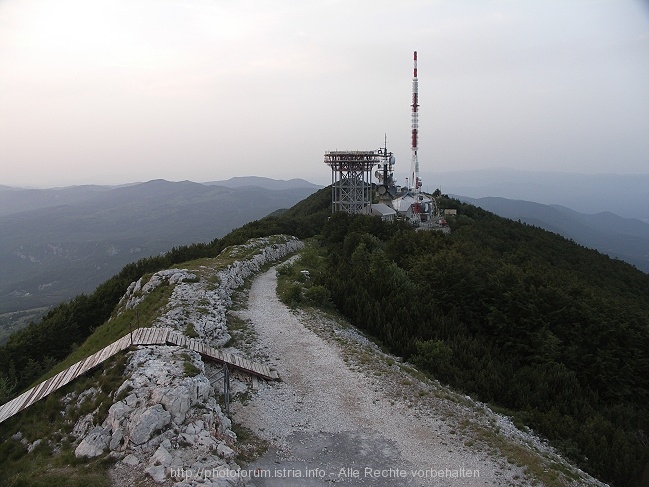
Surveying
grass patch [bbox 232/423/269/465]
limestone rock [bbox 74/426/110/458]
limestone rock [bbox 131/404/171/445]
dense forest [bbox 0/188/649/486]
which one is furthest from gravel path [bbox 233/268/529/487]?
dense forest [bbox 0/188/649/486]

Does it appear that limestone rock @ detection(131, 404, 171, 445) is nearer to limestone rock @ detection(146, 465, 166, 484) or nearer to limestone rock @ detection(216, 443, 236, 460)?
limestone rock @ detection(146, 465, 166, 484)

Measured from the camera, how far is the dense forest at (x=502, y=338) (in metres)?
12.5

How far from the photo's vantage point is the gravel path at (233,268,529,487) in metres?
8.86

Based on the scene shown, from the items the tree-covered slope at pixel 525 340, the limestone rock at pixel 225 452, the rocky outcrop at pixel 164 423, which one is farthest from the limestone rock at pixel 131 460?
the tree-covered slope at pixel 525 340

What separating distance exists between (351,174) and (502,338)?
41603 millimetres

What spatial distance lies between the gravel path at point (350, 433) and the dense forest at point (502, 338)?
10.9ft

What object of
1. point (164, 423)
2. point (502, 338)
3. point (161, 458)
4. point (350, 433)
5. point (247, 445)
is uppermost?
point (164, 423)

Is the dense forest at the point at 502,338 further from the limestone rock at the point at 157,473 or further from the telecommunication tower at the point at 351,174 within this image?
the telecommunication tower at the point at 351,174

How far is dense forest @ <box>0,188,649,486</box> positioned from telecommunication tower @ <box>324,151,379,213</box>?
30044mm

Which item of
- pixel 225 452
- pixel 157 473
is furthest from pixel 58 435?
pixel 225 452

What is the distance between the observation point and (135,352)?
10961 mm

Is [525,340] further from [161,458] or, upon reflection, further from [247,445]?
[161,458]

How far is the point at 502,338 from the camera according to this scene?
19.2 metres

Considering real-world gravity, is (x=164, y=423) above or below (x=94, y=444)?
above
